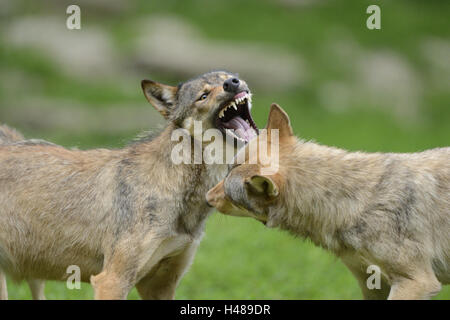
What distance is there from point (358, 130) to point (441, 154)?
47.3 ft

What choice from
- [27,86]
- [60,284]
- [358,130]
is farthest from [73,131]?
[60,284]

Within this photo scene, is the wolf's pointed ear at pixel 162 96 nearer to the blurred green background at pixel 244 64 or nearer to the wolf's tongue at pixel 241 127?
the wolf's tongue at pixel 241 127

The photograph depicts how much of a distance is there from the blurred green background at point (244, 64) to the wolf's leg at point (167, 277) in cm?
1065

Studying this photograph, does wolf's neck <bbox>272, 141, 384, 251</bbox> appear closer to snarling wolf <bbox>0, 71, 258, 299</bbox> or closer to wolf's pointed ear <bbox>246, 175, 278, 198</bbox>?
wolf's pointed ear <bbox>246, 175, 278, 198</bbox>

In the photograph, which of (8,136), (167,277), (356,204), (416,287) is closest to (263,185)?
(356,204)

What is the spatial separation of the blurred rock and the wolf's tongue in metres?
14.4

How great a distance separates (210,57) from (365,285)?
1619cm

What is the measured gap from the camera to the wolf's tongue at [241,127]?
24.8ft

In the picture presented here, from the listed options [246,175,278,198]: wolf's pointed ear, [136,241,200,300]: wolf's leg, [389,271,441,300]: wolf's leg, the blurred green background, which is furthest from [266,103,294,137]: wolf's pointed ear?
the blurred green background

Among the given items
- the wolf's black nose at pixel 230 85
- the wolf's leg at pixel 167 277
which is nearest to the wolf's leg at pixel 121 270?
the wolf's leg at pixel 167 277

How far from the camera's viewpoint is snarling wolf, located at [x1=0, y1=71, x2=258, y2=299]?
720 cm

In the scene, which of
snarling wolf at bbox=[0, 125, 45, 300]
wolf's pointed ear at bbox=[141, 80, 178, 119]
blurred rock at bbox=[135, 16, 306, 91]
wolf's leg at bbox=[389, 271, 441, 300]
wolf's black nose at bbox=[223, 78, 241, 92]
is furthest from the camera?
blurred rock at bbox=[135, 16, 306, 91]

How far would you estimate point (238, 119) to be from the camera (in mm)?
7793
